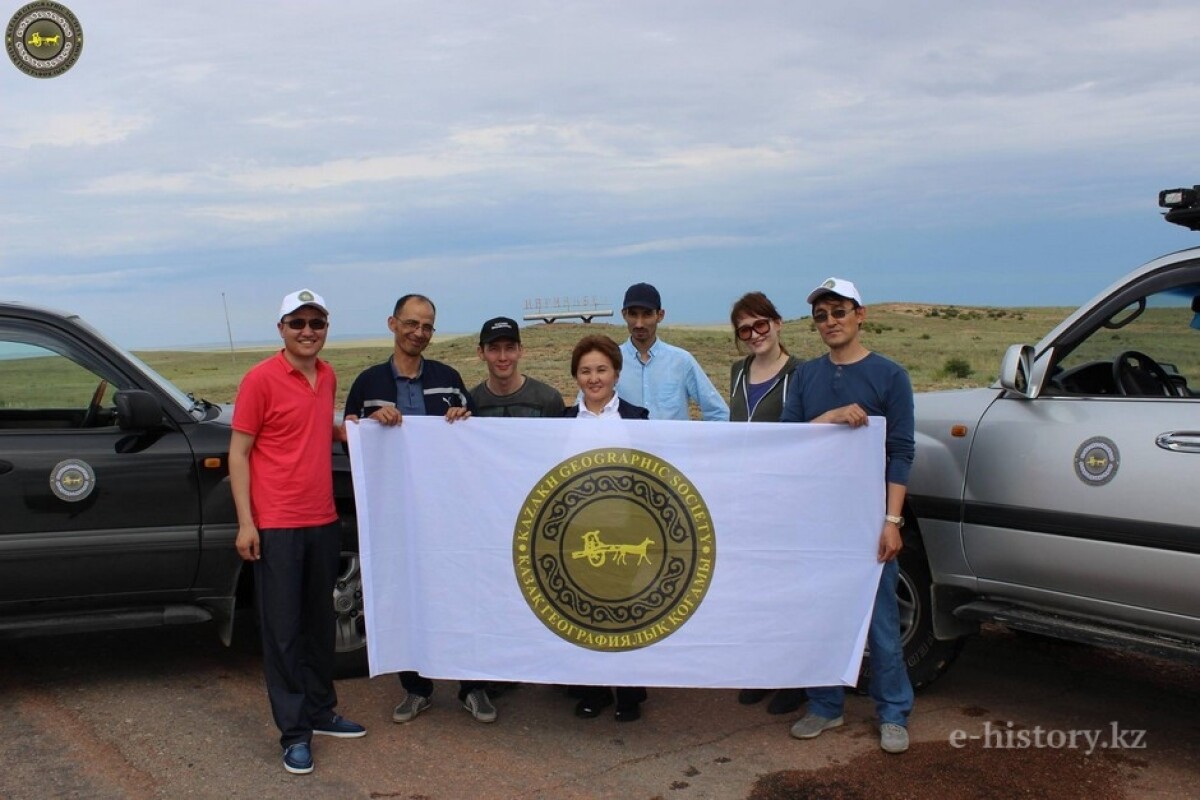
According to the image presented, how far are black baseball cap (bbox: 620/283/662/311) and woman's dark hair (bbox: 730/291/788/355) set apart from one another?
23.4 inches

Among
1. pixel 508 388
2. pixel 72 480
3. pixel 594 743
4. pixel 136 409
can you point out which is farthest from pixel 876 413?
pixel 72 480

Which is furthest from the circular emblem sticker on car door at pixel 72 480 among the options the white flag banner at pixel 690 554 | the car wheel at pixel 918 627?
the car wheel at pixel 918 627

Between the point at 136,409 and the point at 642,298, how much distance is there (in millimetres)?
2527

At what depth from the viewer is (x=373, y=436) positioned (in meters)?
5.10

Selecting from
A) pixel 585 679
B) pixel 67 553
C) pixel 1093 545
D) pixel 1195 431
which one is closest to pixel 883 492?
pixel 1093 545

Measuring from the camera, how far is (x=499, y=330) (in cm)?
521

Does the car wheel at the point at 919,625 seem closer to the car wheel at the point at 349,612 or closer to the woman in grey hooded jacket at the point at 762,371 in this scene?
the woman in grey hooded jacket at the point at 762,371

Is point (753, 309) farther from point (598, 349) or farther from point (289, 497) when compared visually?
point (289, 497)

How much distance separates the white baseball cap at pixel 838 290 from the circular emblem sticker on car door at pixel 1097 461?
1093mm

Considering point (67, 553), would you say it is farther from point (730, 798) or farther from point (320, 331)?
point (730, 798)

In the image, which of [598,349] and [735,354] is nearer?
[598,349]

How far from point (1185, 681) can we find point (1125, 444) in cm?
209

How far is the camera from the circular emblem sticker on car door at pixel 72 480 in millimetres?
5320

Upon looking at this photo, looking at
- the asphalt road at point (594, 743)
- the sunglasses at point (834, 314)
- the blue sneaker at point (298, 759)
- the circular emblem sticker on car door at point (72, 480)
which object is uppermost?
the sunglasses at point (834, 314)
